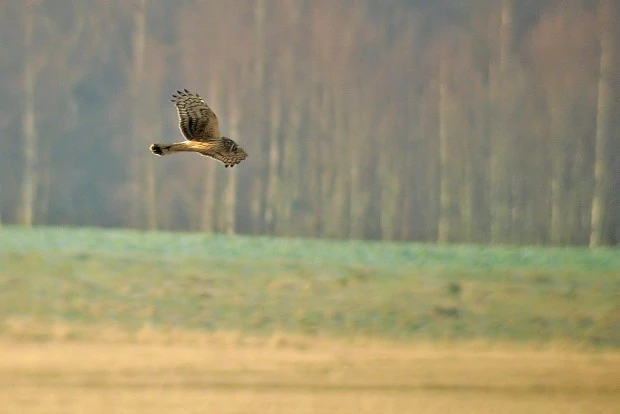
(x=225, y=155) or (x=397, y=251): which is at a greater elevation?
(x=225, y=155)

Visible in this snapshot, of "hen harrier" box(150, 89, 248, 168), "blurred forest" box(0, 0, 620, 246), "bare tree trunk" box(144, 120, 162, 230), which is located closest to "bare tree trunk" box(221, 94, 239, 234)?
"blurred forest" box(0, 0, 620, 246)

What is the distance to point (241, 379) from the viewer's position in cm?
154

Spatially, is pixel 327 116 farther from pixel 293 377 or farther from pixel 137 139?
pixel 293 377

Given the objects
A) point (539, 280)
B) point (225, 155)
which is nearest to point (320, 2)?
point (225, 155)

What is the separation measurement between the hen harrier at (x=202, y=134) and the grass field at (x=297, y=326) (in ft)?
1.29

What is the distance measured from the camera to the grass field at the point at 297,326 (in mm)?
1530

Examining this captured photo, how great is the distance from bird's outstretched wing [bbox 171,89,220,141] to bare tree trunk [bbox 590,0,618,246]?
0.76 m

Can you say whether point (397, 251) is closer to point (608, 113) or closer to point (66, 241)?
point (608, 113)

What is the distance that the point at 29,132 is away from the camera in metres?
1.58

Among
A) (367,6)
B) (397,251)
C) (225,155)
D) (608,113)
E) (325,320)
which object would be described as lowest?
(325,320)

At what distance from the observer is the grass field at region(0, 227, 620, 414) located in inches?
60.2

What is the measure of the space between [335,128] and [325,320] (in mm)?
341

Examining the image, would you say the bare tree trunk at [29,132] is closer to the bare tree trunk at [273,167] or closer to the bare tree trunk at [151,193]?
the bare tree trunk at [151,193]

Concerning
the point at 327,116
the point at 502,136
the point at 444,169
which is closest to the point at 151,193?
the point at 327,116
